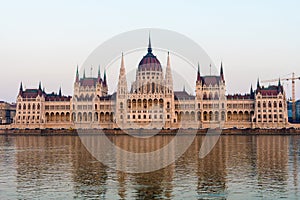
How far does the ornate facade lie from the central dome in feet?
2.10

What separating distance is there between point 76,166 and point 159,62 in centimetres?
12246

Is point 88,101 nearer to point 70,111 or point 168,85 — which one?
point 70,111

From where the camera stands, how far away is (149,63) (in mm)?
154250

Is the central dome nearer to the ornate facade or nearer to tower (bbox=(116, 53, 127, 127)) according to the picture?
the ornate facade

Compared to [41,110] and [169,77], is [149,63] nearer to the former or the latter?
[169,77]

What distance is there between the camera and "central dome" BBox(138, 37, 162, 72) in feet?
497

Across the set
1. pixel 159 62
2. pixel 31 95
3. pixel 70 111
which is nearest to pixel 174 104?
pixel 159 62

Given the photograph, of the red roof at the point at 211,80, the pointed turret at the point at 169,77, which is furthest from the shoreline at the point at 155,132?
the red roof at the point at 211,80

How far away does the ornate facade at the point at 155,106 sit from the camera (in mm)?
134625

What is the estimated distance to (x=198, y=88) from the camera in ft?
474

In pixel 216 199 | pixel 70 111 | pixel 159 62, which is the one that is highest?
pixel 159 62

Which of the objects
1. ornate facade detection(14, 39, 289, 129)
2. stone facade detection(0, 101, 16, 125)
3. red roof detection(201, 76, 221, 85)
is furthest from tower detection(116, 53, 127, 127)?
stone facade detection(0, 101, 16, 125)

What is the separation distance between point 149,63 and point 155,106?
2327 cm

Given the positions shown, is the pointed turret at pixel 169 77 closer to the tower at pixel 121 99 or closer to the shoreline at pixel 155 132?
the tower at pixel 121 99
